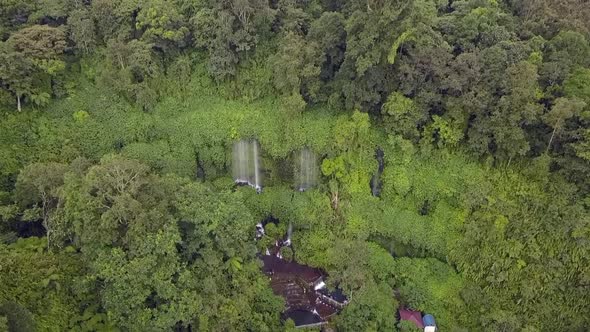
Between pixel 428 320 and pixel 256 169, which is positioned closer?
pixel 428 320

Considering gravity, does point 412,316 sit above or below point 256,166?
below

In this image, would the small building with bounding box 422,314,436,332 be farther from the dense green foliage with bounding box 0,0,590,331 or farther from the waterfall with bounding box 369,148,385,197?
the waterfall with bounding box 369,148,385,197

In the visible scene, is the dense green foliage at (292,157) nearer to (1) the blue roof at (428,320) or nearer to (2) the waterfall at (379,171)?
(2) the waterfall at (379,171)

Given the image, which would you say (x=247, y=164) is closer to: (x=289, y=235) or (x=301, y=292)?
(x=289, y=235)

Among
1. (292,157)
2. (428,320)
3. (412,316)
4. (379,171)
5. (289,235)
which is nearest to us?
(428,320)

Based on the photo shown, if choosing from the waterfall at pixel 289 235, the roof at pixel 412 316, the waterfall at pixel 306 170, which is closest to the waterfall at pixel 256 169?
the waterfall at pixel 306 170

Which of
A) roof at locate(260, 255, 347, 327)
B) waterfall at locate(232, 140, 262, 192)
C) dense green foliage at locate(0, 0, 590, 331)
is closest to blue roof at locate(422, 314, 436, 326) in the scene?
dense green foliage at locate(0, 0, 590, 331)

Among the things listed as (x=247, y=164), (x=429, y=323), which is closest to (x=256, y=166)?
(x=247, y=164)
